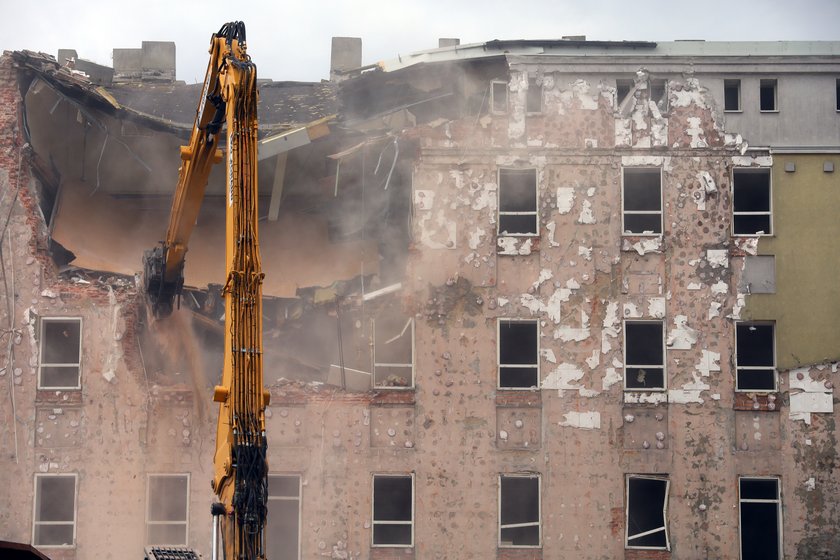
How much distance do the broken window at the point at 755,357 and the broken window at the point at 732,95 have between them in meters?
3.98

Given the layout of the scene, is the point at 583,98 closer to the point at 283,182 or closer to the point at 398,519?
the point at 283,182

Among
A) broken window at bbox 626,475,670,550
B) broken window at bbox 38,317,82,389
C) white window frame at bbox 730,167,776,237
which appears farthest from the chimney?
broken window at bbox 626,475,670,550

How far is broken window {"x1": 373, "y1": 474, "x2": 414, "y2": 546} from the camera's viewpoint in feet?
72.7

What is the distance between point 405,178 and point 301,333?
343 cm

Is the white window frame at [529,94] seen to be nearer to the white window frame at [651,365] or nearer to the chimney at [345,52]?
the white window frame at [651,365]

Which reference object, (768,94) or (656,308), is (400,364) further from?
(768,94)

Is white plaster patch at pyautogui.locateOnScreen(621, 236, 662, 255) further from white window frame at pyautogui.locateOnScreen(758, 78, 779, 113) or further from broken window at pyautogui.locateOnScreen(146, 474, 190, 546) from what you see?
broken window at pyautogui.locateOnScreen(146, 474, 190, 546)

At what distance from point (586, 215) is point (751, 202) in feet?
10.0

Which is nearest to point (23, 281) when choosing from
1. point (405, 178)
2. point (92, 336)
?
point (92, 336)

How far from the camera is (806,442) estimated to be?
22375 millimetres

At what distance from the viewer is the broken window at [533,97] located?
23078 mm

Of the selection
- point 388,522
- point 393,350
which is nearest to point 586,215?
point 393,350

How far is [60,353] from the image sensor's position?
22609 mm

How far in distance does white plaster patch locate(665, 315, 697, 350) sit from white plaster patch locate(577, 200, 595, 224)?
2.33 meters
